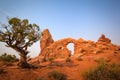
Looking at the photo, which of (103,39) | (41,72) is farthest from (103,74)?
(103,39)

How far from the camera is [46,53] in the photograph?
4144 centimetres

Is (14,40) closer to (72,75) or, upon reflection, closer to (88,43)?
(72,75)

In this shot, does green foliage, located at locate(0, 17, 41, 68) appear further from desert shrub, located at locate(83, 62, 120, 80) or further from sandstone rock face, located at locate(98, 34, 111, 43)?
sandstone rock face, located at locate(98, 34, 111, 43)

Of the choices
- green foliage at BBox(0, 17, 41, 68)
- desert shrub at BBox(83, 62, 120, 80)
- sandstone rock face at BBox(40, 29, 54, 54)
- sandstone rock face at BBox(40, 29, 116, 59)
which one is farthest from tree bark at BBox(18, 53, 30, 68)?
sandstone rock face at BBox(40, 29, 54, 54)

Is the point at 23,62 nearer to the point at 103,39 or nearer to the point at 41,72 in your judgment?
the point at 41,72

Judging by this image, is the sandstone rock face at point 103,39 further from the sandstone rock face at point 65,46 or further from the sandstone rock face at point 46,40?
the sandstone rock face at point 46,40

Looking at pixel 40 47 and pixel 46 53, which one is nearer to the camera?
pixel 46 53

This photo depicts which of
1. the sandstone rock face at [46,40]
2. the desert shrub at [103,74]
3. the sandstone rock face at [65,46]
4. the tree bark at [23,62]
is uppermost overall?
the sandstone rock face at [46,40]

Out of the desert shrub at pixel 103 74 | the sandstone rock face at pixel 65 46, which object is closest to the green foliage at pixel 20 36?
the desert shrub at pixel 103 74

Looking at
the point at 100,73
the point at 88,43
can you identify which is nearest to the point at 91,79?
the point at 100,73

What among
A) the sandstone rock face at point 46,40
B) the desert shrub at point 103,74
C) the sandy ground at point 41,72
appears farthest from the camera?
the sandstone rock face at point 46,40

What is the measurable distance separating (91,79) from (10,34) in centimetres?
936

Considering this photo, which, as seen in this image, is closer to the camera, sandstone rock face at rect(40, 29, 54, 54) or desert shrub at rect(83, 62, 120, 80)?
desert shrub at rect(83, 62, 120, 80)

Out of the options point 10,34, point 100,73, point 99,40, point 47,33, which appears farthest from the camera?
point 47,33
